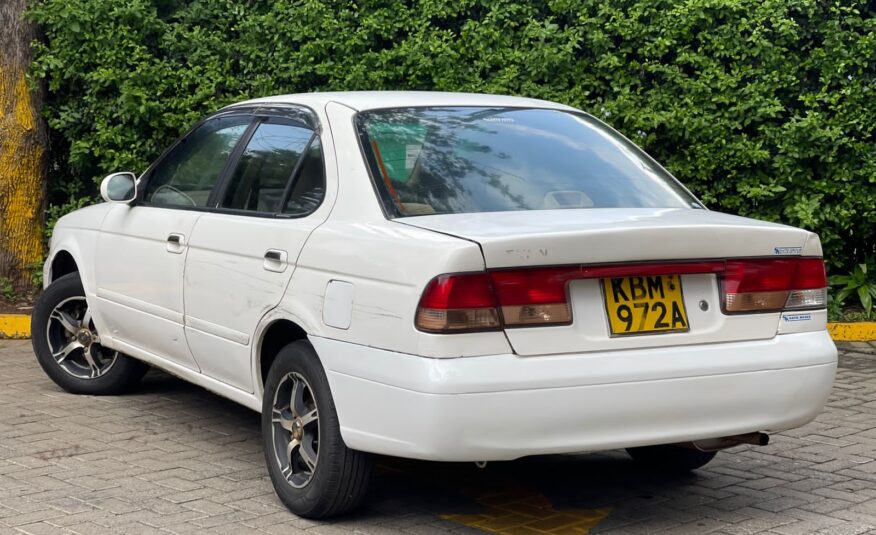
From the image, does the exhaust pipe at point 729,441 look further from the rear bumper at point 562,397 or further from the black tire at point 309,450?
the black tire at point 309,450

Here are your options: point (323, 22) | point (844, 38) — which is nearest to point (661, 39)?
point (844, 38)

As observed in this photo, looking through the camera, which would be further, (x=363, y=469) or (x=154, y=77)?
(x=154, y=77)

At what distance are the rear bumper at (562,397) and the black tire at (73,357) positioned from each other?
2.87 metres

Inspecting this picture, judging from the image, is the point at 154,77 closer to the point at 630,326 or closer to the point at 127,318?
the point at 127,318

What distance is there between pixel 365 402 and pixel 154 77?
6.00 m

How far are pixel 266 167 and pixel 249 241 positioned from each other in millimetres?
442

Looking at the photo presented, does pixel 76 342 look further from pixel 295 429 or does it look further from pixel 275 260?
pixel 295 429

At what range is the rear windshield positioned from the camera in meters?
4.73

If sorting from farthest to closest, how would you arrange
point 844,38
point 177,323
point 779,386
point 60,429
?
point 844,38 < point 60,429 < point 177,323 < point 779,386

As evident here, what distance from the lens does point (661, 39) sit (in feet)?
30.5

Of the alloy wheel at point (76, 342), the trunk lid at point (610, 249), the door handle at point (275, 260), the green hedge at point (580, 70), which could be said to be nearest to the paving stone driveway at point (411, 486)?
the alloy wheel at point (76, 342)

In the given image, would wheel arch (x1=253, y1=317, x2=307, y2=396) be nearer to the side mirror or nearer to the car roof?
the car roof

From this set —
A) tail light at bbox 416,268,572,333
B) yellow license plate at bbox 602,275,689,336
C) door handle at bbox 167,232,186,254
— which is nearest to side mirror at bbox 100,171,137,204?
door handle at bbox 167,232,186,254

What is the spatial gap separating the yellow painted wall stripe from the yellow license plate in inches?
198
